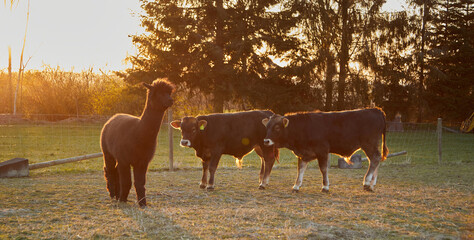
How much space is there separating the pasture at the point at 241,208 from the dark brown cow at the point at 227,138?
0.58 m

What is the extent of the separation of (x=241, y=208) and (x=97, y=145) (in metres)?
15.0

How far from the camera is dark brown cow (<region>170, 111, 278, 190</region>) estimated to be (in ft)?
29.8

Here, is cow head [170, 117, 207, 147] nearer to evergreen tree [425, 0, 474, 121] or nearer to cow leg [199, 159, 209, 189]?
cow leg [199, 159, 209, 189]

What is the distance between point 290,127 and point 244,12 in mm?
21346

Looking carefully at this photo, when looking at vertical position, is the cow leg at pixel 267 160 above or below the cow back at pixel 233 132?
below

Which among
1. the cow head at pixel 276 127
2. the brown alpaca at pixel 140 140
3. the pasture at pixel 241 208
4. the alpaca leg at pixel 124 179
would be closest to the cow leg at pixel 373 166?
the pasture at pixel 241 208

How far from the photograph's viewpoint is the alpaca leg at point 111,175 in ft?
24.1

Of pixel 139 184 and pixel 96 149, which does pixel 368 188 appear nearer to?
pixel 139 184

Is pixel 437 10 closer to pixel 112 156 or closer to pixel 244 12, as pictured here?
pixel 244 12

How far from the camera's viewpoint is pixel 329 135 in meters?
8.99

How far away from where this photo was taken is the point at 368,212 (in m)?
6.49

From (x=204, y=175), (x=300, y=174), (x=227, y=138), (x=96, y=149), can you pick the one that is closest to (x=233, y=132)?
(x=227, y=138)

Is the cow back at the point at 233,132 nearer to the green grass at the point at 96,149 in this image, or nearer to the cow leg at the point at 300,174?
the cow leg at the point at 300,174

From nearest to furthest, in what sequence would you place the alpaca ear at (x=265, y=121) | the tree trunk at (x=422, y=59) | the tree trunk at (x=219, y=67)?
the alpaca ear at (x=265, y=121) → the tree trunk at (x=219, y=67) → the tree trunk at (x=422, y=59)
